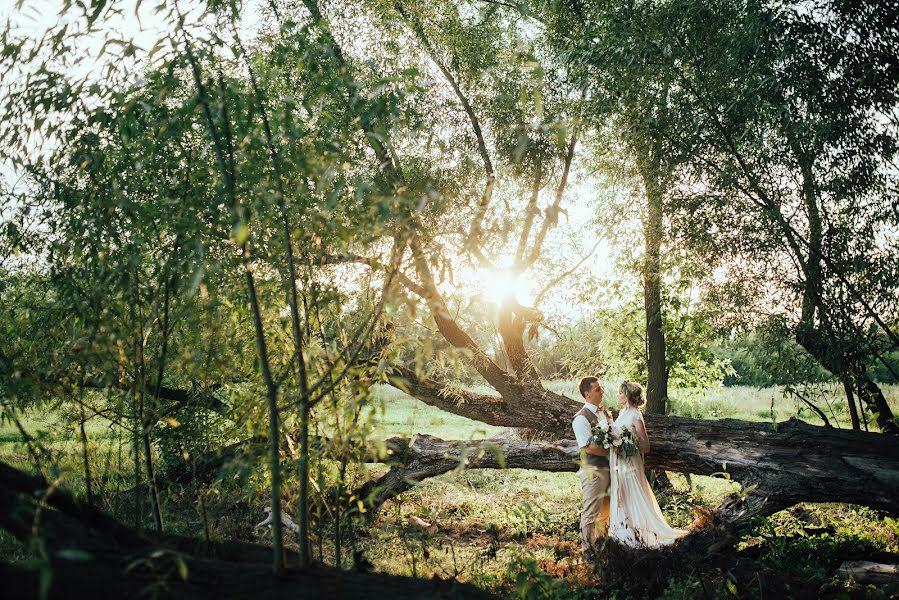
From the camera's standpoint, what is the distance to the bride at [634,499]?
28.0 feet

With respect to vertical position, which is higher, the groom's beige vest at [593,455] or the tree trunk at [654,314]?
the tree trunk at [654,314]

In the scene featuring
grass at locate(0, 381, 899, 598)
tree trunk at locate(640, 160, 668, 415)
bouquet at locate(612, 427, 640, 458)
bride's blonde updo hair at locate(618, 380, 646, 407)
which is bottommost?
grass at locate(0, 381, 899, 598)

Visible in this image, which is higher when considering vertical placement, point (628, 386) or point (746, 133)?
point (746, 133)

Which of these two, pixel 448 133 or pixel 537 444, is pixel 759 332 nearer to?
pixel 537 444

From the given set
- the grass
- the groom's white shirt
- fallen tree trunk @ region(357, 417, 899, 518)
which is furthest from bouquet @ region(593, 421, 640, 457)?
the grass

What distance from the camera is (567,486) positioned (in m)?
15.6

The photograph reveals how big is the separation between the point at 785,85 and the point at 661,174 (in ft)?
6.32

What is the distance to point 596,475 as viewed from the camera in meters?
9.15

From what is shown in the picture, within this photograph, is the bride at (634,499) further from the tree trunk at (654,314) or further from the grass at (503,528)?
the tree trunk at (654,314)

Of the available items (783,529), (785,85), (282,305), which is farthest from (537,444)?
(282,305)

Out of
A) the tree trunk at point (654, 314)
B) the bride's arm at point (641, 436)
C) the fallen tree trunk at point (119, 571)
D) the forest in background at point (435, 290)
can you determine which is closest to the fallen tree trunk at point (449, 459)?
the forest in background at point (435, 290)

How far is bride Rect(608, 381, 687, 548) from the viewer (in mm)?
8547

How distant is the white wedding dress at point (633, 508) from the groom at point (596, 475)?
0.90 feet

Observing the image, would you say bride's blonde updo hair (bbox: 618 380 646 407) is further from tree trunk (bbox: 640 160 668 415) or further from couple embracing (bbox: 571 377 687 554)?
tree trunk (bbox: 640 160 668 415)
